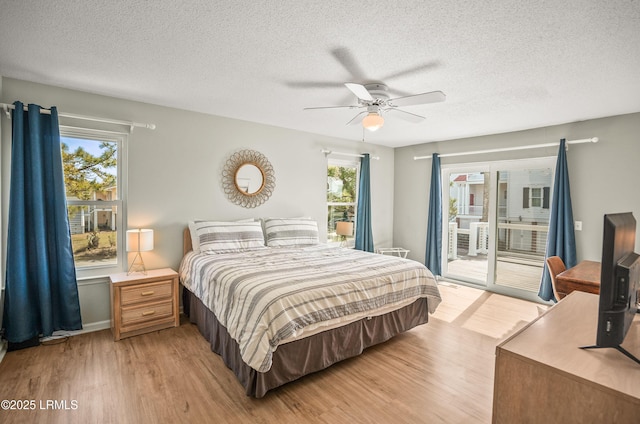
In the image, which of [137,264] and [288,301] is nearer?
[288,301]

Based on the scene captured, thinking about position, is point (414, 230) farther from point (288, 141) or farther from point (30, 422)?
point (30, 422)

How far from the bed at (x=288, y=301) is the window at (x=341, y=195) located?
154 centimetres

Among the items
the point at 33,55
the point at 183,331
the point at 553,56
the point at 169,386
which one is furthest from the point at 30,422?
the point at 553,56

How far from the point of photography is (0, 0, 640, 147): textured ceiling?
1.76 m

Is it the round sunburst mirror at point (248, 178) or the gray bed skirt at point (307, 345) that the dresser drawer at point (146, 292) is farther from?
the round sunburst mirror at point (248, 178)

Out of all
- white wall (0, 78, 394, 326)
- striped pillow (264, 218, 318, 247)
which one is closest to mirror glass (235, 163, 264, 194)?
white wall (0, 78, 394, 326)

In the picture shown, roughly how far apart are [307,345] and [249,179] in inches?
98.0

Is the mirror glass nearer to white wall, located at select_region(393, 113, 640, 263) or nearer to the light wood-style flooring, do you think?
the light wood-style flooring

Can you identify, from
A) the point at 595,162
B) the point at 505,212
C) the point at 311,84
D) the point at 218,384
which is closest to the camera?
the point at 218,384

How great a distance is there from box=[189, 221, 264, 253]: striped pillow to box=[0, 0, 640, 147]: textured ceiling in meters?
1.37

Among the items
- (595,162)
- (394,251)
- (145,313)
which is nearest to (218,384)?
(145,313)

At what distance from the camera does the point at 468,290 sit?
4754 mm

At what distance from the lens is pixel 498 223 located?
471 cm

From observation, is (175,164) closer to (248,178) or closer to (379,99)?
(248,178)
